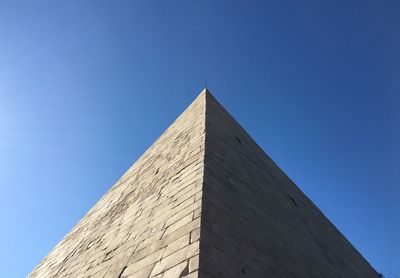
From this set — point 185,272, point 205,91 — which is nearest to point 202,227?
point 185,272

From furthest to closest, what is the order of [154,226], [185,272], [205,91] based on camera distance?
[205,91] < [154,226] < [185,272]

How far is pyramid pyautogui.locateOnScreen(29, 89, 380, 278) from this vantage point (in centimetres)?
247

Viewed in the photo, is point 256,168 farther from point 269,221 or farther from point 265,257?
point 265,257

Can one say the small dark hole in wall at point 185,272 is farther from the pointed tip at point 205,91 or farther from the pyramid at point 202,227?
the pointed tip at point 205,91

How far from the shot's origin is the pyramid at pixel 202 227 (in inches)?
97.4

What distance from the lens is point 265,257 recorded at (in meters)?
2.84

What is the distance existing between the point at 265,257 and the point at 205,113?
9.16 ft

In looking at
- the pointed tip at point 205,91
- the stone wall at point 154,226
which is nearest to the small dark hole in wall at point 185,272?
the stone wall at point 154,226

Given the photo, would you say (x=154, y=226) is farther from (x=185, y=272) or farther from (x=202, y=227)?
(x=185, y=272)

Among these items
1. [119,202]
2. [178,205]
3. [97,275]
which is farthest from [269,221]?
[119,202]

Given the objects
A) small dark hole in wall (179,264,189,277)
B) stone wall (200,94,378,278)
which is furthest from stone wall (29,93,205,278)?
stone wall (200,94,378,278)

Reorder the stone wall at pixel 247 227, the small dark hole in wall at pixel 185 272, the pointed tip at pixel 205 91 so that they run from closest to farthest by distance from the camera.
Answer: the small dark hole in wall at pixel 185 272, the stone wall at pixel 247 227, the pointed tip at pixel 205 91

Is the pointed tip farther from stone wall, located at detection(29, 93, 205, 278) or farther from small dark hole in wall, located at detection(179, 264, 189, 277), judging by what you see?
small dark hole in wall, located at detection(179, 264, 189, 277)

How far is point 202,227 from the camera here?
2.49 metres
